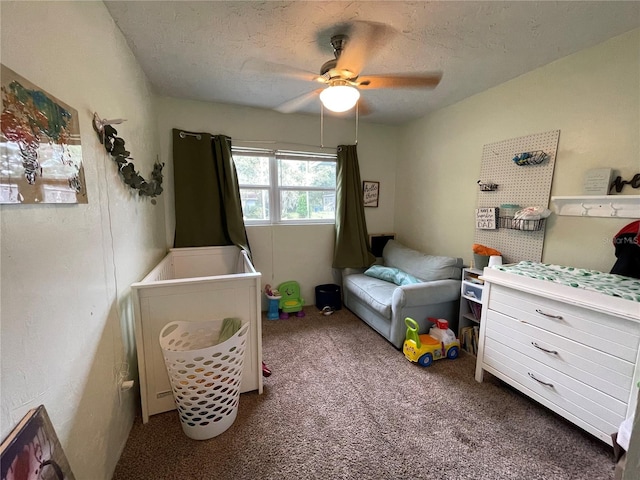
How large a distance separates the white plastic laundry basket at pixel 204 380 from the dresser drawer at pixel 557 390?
1731 mm

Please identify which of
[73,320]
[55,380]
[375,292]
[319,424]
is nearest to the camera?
[55,380]

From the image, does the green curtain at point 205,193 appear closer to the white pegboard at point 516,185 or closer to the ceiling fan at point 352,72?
the ceiling fan at point 352,72

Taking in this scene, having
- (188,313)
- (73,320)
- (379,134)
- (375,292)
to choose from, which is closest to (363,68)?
(379,134)

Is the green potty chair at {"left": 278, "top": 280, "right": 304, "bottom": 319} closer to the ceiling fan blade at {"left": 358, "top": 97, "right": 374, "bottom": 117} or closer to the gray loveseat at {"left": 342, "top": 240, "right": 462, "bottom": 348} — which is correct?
the gray loveseat at {"left": 342, "top": 240, "right": 462, "bottom": 348}

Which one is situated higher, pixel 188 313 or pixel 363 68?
pixel 363 68

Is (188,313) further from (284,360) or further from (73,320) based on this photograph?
(284,360)

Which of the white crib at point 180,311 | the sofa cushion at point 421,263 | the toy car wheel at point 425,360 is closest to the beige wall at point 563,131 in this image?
the sofa cushion at point 421,263

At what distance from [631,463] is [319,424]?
1.35m

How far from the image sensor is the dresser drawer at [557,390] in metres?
1.35

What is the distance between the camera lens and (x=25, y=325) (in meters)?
0.75

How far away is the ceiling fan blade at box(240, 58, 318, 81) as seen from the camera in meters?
1.99

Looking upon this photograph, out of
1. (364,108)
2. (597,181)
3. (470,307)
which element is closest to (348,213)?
(364,108)

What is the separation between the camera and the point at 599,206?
1.73 m

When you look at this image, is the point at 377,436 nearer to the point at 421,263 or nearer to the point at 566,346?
the point at 566,346
